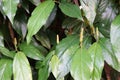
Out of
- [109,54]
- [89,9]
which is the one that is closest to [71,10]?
[89,9]

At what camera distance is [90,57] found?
64 cm

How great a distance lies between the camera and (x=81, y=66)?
0.62m

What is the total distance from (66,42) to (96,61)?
4.2 inches

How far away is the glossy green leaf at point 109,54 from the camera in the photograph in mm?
653

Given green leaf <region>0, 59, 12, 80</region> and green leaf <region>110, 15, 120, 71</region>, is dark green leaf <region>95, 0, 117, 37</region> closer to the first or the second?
green leaf <region>110, 15, 120, 71</region>

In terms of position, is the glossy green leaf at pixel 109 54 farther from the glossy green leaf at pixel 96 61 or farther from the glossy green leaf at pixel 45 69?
the glossy green leaf at pixel 45 69

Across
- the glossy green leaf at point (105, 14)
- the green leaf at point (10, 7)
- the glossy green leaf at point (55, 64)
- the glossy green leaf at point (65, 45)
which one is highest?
the green leaf at point (10, 7)

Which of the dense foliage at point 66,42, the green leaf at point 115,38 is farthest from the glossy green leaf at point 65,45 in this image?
the green leaf at point 115,38

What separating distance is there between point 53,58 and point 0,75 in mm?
157

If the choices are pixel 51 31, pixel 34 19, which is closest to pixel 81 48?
pixel 34 19

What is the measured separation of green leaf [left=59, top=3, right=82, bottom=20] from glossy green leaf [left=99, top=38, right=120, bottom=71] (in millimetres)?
96

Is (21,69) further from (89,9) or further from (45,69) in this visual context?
(89,9)

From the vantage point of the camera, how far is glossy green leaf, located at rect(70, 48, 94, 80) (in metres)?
0.62

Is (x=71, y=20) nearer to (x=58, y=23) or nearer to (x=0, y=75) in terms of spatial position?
(x=58, y=23)
